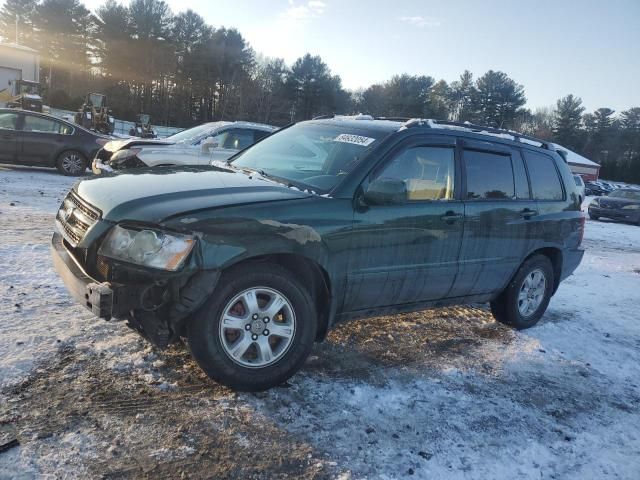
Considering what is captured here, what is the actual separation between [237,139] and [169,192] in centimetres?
753

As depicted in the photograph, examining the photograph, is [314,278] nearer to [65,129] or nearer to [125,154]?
[125,154]

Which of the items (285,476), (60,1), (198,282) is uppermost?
(60,1)

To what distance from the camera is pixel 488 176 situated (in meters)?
4.82

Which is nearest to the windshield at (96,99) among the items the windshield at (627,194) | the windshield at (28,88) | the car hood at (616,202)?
the windshield at (28,88)

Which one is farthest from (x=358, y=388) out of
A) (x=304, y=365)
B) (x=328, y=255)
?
(x=328, y=255)

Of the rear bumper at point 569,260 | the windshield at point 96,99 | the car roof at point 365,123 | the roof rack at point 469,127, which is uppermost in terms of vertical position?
the windshield at point 96,99

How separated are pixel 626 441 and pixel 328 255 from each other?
2348 mm

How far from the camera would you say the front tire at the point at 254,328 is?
3.23 meters

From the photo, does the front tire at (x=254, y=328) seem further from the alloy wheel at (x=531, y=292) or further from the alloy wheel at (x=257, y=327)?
the alloy wheel at (x=531, y=292)

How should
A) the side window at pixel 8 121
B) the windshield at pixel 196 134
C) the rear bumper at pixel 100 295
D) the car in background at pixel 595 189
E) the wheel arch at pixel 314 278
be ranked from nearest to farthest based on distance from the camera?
the rear bumper at pixel 100 295 < the wheel arch at pixel 314 278 < the windshield at pixel 196 134 < the side window at pixel 8 121 < the car in background at pixel 595 189

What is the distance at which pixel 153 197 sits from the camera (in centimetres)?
331

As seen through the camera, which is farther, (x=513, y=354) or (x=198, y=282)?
(x=513, y=354)

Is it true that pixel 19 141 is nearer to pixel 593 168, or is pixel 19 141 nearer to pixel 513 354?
pixel 513 354

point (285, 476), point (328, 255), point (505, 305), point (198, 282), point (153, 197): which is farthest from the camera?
point (505, 305)
